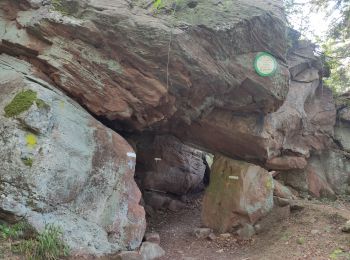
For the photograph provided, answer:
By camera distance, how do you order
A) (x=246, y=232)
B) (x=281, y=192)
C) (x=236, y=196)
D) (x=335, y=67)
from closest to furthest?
(x=246, y=232) < (x=236, y=196) < (x=281, y=192) < (x=335, y=67)

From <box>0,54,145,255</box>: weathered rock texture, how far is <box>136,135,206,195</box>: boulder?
19.3 ft

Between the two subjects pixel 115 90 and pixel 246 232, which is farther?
pixel 246 232

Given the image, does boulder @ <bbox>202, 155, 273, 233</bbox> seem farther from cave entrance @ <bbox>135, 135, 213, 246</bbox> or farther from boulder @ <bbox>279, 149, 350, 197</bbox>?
boulder @ <bbox>279, 149, 350, 197</bbox>

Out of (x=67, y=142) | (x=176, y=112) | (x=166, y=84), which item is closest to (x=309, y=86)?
(x=176, y=112)

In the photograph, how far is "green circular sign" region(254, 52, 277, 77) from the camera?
853 cm

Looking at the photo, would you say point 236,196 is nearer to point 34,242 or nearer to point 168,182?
point 168,182

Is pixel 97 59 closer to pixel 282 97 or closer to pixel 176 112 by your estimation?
pixel 176 112

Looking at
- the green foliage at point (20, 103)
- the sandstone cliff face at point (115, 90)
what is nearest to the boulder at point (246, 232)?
→ the sandstone cliff face at point (115, 90)

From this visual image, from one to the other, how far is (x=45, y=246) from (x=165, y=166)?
8.59 metres

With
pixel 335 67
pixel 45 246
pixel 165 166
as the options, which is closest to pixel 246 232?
pixel 165 166

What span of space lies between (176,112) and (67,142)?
12.0 feet

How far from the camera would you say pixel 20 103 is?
596cm

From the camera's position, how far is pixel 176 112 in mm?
9125

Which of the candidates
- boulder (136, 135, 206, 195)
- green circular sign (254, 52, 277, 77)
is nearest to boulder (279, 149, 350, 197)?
boulder (136, 135, 206, 195)
